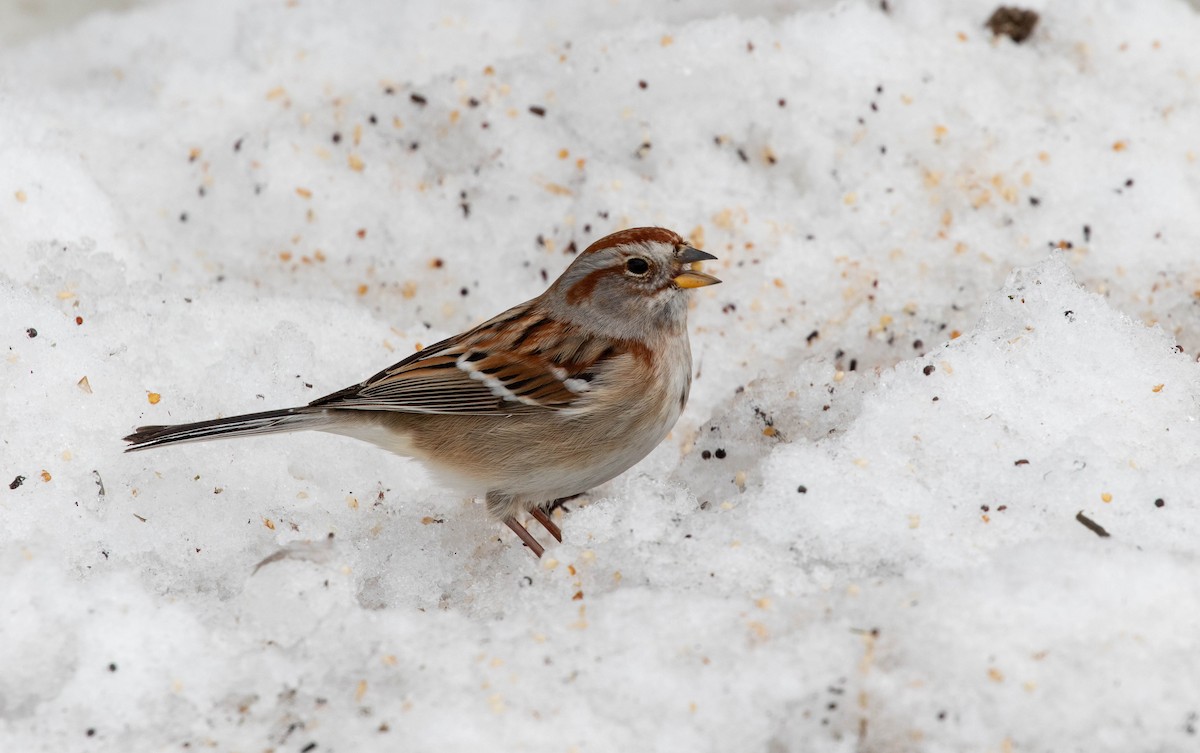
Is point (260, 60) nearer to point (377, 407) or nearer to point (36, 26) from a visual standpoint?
point (36, 26)

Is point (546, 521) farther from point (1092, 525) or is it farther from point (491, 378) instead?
point (1092, 525)

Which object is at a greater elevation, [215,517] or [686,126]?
[686,126]

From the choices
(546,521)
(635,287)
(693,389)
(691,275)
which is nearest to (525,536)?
(546,521)

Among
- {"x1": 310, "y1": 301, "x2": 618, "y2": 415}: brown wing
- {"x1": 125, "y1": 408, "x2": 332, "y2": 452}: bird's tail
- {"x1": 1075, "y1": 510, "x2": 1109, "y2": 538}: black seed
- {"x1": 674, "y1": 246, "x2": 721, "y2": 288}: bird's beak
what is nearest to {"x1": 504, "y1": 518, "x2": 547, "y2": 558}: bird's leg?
{"x1": 310, "y1": 301, "x2": 618, "y2": 415}: brown wing

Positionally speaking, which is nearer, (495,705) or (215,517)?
(495,705)

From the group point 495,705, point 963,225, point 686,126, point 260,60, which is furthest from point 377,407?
point 260,60
